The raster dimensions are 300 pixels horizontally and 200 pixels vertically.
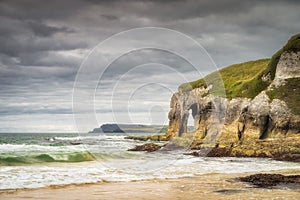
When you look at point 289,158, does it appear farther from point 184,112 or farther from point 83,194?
point 184,112

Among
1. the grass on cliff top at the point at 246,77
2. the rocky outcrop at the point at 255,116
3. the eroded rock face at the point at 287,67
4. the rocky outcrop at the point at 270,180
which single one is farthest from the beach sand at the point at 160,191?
the grass on cliff top at the point at 246,77

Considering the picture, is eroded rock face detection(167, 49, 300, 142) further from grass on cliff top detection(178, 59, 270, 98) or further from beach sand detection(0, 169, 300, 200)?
beach sand detection(0, 169, 300, 200)

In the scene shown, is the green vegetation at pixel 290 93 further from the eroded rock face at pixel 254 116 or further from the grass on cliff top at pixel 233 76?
the grass on cliff top at pixel 233 76

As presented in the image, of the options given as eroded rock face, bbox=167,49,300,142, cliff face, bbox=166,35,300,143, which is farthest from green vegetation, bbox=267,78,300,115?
eroded rock face, bbox=167,49,300,142

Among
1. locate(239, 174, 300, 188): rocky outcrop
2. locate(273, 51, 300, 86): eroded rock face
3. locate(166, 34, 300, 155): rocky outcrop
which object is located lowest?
locate(239, 174, 300, 188): rocky outcrop

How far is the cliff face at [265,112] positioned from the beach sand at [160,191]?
24595 millimetres

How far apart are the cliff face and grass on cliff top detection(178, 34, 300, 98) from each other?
553mm

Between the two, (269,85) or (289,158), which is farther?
(269,85)

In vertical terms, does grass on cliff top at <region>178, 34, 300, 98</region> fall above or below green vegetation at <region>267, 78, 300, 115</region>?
above

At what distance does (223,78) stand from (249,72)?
5.75m

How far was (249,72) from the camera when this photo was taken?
74.3 metres

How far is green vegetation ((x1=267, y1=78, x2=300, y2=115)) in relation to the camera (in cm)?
4064

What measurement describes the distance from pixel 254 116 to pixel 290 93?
5472mm

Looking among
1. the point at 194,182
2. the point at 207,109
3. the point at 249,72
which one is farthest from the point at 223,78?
the point at 194,182
